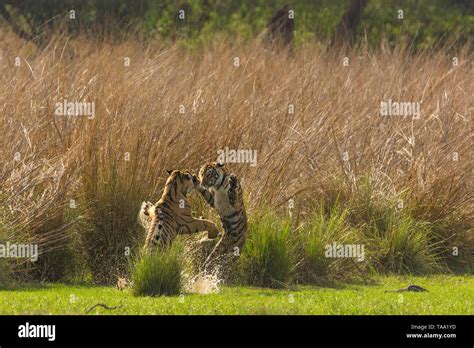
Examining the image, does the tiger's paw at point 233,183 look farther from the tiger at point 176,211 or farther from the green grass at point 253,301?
the green grass at point 253,301

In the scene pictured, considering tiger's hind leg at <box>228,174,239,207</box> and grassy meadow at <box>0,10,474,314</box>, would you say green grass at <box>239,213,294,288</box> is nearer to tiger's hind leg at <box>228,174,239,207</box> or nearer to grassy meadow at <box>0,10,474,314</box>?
grassy meadow at <box>0,10,474,314</box>

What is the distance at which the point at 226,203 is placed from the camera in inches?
533

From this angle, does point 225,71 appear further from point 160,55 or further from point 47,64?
point 47,64

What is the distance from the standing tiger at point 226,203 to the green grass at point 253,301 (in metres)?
0.62

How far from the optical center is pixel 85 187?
14102mm

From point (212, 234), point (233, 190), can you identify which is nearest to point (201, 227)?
point (212, 234)

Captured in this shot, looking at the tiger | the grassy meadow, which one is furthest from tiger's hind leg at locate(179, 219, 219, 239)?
the grassy meadow

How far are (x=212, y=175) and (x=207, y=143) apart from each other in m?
1.53

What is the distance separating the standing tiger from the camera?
44.3 ft

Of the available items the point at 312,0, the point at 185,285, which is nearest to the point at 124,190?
the point at 185,285

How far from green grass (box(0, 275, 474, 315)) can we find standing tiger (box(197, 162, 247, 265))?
0.62m

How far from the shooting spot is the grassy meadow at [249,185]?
12.6 m

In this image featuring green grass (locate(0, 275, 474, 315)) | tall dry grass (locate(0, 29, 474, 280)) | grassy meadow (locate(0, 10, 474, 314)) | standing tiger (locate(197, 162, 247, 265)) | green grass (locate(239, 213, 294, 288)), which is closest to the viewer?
green grass (locate(0, 275, 474, 315))

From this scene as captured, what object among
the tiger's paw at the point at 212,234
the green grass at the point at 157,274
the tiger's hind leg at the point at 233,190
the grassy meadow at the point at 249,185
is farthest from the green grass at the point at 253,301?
the tiger's hind leg at the point at 233,190
